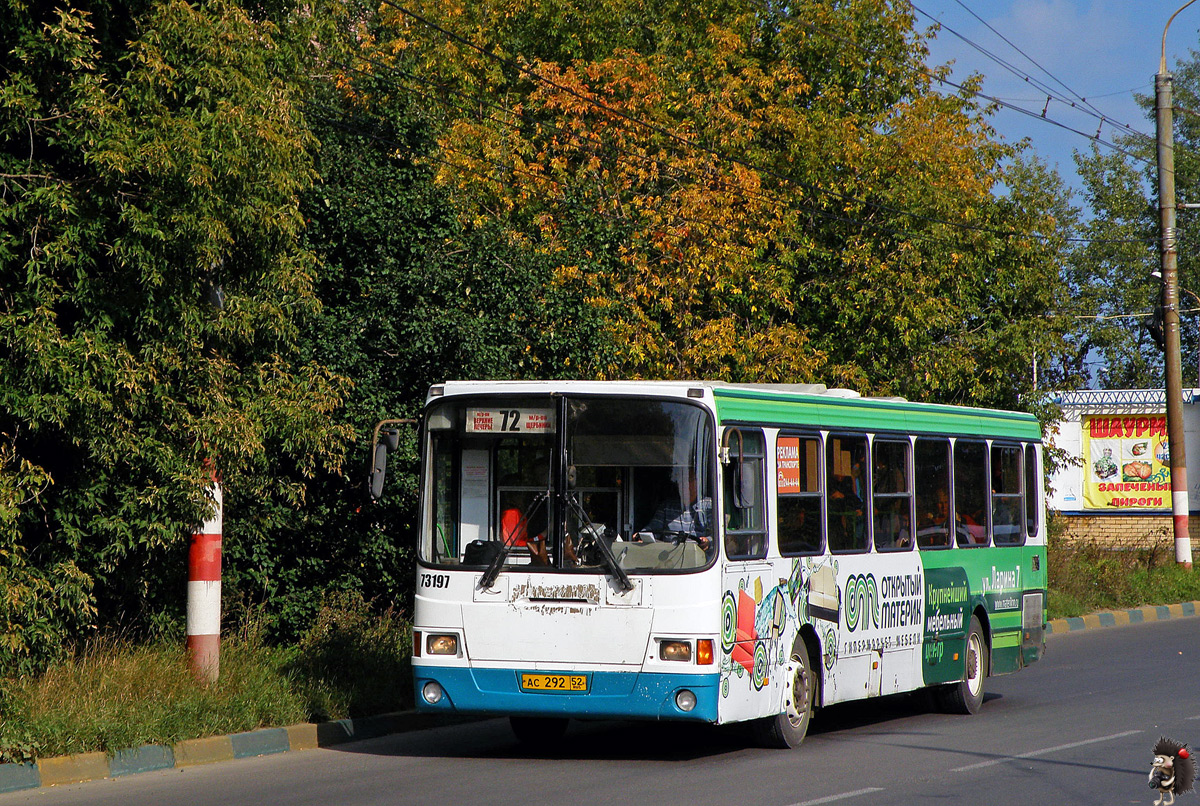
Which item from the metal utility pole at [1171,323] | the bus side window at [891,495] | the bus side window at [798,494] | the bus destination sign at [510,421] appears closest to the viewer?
the bus destination sign at [510,421]

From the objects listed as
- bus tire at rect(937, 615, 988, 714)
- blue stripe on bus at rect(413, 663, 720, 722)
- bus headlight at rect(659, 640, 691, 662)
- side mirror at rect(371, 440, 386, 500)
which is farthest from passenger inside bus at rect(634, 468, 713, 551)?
bus tire at rect(937, 615, 988, 714)

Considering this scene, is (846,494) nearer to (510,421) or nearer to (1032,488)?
(510,421)

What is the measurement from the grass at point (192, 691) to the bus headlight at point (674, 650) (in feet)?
10.8

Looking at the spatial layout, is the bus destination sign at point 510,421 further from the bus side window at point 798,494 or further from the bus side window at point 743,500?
the bus side window at point 798,494

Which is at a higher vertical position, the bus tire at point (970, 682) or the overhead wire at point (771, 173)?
the overhead wire at point (771, 173)

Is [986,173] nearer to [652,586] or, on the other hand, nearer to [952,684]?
[952,684]

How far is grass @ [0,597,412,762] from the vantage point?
32.8 feet

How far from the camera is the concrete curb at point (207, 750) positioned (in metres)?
9.58

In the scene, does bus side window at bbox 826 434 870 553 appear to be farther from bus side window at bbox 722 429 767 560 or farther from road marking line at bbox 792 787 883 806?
road marking line at bbox 792 787 883 806

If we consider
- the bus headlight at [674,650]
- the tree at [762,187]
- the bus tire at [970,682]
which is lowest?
the bus tire at [970,682]

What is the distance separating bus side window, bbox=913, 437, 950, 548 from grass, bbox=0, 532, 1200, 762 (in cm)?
467

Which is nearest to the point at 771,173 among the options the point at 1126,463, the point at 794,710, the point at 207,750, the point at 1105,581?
the point at 1105,581

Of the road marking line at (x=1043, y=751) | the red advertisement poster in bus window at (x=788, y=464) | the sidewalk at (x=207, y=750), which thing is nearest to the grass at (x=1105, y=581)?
the road marking line at (x=1043, y=751)

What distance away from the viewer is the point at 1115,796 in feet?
28.8
